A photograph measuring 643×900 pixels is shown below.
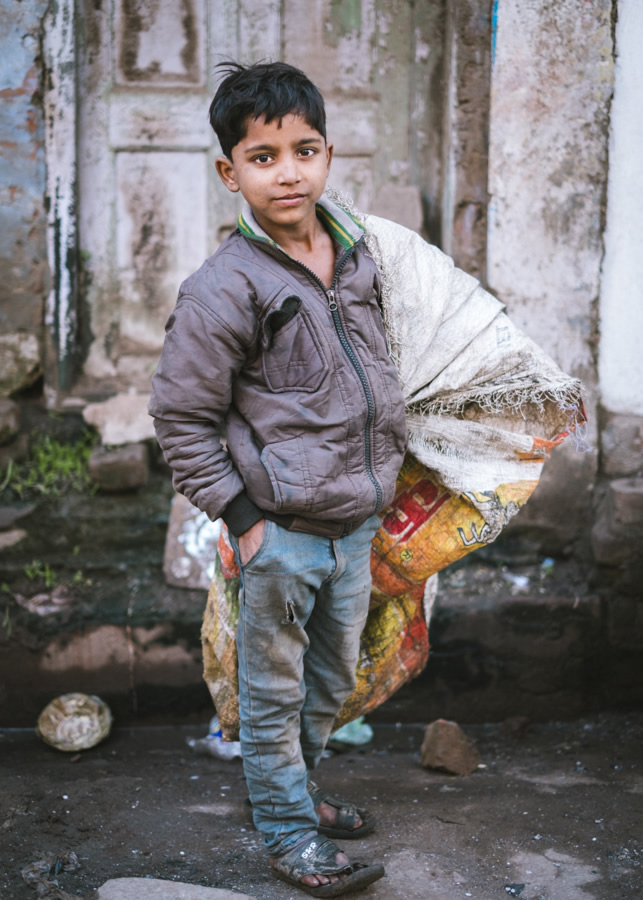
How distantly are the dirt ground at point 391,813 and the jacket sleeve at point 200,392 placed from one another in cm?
104

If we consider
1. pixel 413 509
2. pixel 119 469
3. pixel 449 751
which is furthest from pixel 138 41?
pixel 449 751

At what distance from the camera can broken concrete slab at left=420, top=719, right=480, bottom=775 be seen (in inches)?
122

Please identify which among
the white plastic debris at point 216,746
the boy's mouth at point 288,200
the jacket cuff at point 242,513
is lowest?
the white plastic debris at point 216,746

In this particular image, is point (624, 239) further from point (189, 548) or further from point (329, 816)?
point (329, 816)

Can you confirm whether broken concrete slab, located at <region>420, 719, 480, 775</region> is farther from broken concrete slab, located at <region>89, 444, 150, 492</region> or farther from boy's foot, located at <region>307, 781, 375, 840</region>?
broken concrete slab, located at <region>89, 444, 150, 492</region>

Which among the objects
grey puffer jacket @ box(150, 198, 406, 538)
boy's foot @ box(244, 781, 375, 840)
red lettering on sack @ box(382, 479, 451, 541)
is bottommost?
boy's foot @ box(244, 781, 375, 840)

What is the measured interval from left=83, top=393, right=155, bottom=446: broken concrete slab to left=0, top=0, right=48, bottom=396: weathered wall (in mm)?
312

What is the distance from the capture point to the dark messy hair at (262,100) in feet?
6.86

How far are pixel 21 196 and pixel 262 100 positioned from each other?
2.09 m

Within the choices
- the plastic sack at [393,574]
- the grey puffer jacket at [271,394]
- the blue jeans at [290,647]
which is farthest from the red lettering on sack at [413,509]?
the grey puffer jacket at [271,394]

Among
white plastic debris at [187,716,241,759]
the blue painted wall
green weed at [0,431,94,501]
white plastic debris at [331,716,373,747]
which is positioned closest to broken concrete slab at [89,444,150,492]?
green weed at [0,431,94,501]

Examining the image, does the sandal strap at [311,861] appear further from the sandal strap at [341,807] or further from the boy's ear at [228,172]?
the boy's ear at [228,172]

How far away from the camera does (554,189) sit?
360cm

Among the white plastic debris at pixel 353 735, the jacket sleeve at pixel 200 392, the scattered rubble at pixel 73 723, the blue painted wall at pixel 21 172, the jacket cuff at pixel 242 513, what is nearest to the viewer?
the jacket sleeve at pixel 200 392
